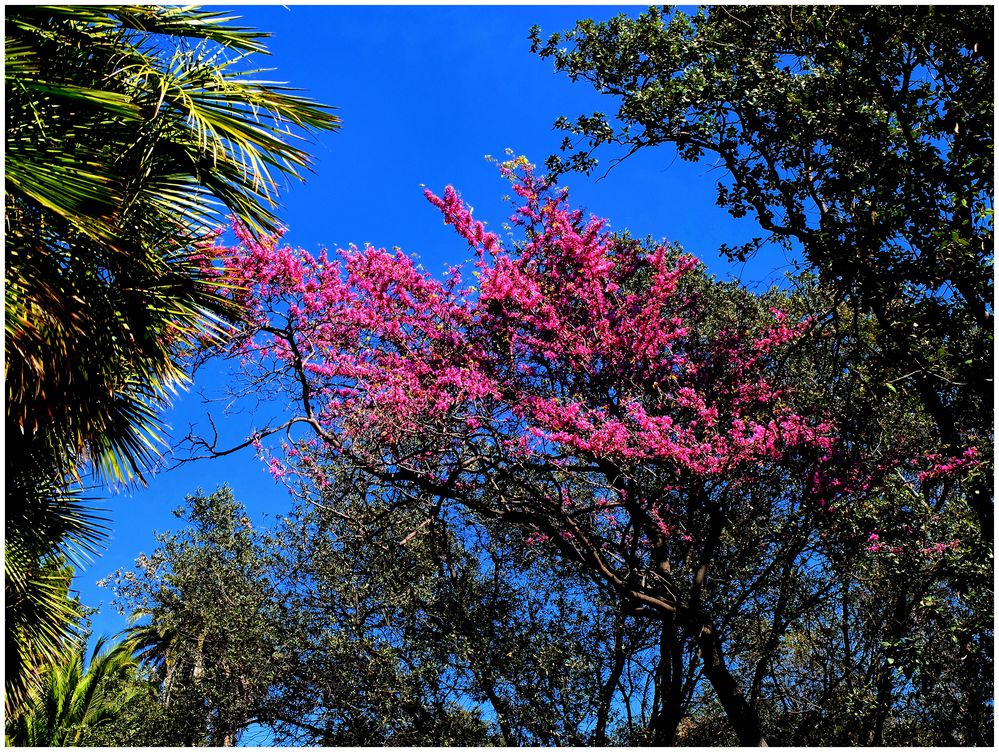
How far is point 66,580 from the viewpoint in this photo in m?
8.09

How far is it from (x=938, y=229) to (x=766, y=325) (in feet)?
13.1

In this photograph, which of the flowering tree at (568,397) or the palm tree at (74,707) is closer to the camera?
the flowering tree at (568,397)

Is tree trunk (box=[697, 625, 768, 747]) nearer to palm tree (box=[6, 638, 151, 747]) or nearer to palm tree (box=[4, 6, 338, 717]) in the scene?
palm tree (box=[4, 6, 338, 717])

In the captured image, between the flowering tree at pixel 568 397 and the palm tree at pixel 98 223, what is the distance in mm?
2283

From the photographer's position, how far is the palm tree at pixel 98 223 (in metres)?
5.76

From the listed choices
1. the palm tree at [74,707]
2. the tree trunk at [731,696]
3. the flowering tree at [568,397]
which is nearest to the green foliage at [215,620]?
the palm tree at [74,707]

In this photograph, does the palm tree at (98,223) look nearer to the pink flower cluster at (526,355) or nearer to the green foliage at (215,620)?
the pink flower cluster at (526,355)

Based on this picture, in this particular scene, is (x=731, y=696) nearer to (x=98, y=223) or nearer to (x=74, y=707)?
(x=98, y=223)

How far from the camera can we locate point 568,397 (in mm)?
9984

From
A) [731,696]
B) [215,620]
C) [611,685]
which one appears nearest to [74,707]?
[215,620]

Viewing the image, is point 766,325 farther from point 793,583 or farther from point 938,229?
point 938,229

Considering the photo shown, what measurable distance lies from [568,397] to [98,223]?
5612 millimetres

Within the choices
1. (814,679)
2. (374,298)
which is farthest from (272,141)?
(814,679)

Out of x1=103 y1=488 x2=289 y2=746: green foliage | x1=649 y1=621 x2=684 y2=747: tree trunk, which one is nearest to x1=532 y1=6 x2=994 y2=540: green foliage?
x1=649 y1=621 x2=684 y2=747: tree trunk
